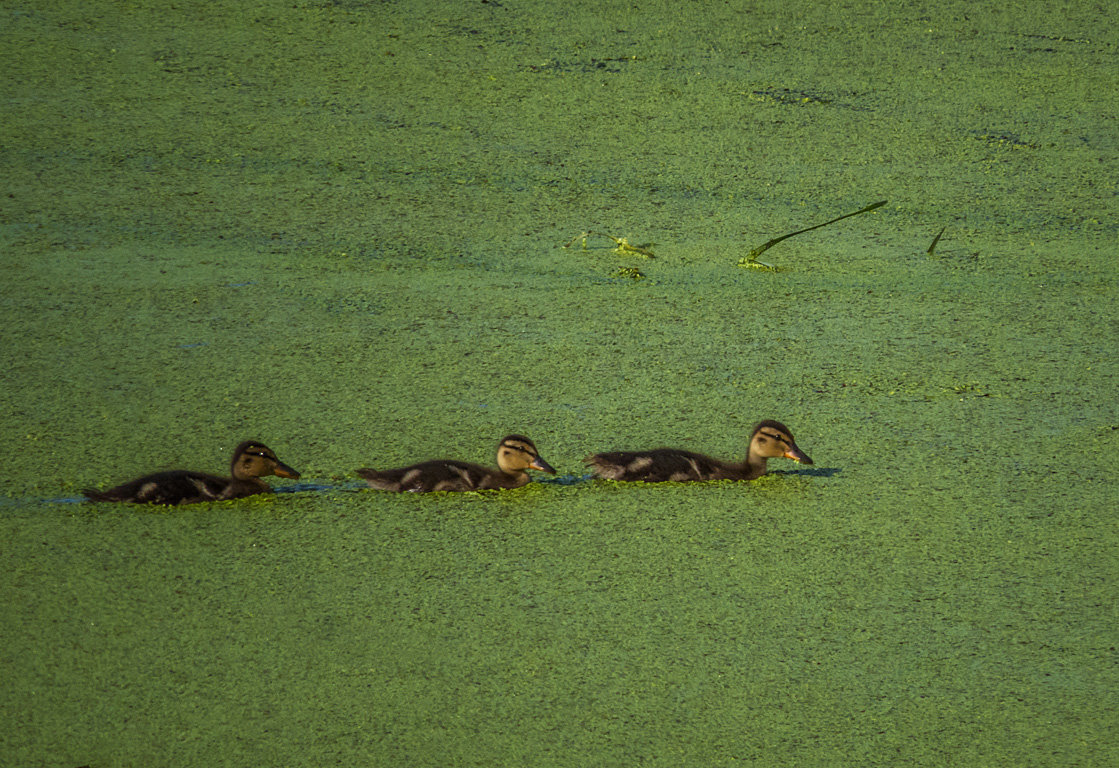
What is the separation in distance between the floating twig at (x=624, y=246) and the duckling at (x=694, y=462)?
888mm

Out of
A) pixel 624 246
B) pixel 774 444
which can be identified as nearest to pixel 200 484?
pixel 774 444

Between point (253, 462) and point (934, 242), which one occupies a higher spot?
point (934, 242)

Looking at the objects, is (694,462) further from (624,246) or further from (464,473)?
(624,246)

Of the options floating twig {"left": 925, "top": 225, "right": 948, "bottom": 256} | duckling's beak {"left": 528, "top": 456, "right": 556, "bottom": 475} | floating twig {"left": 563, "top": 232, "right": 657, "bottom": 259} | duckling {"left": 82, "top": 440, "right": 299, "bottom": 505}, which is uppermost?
floating twig {"left": 925, "top": 225, "right": 948, "bottom": 256}

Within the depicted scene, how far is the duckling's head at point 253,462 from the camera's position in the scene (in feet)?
6.93

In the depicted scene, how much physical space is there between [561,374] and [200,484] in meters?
0.75

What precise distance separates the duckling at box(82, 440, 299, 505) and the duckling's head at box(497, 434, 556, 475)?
360mm

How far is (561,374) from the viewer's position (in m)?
2.54

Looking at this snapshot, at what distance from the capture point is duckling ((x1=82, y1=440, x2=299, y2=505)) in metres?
2.09

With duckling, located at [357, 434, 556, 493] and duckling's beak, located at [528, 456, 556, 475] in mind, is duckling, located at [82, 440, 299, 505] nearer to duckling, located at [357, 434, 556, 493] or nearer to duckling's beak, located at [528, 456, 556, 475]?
duckling, located at [357, 434, 556, 493]

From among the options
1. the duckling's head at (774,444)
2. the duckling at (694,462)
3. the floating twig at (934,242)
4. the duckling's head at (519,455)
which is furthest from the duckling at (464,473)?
the floating twig at (934,242)

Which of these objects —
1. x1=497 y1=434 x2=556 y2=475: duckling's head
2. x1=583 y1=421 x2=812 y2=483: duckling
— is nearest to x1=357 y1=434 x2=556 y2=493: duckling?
x1=497 y1=434 x2=556 y2=475: duckling's head

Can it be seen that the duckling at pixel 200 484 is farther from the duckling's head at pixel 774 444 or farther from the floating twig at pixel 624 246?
the floating twig at pixel 624 246

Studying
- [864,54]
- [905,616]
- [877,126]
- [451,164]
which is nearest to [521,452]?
[905,616]
